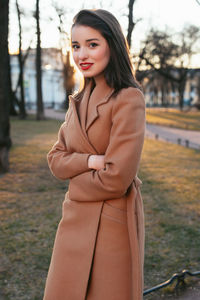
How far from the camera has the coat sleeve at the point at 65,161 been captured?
182cm

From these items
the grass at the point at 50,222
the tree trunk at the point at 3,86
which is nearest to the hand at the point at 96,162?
Result: the grass at the point at 50,222

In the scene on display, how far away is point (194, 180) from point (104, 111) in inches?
240

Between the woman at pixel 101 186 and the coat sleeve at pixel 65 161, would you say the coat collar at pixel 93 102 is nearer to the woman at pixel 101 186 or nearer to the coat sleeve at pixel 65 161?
the woman at pixel 101 186

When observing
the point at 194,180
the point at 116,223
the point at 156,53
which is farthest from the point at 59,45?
the point at 116,223

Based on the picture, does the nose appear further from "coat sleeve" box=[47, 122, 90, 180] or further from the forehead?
"coat sleeve" box=[47, 122, 90, 180]

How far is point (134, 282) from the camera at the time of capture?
182 cm

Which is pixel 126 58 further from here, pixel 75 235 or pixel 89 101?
pixel 75 235

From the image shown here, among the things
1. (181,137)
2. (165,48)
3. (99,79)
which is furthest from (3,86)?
(165,48)

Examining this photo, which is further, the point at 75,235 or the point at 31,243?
the point at 31,243

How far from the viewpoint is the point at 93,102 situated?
191 centimetres

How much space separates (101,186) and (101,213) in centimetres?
19

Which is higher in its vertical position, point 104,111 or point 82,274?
point 104,111

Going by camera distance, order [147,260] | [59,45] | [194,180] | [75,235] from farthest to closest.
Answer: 1. [59,45]
2. [194,180]
3. [147,260]
4. [75,235]

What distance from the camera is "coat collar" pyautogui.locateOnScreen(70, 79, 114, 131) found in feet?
6.01
